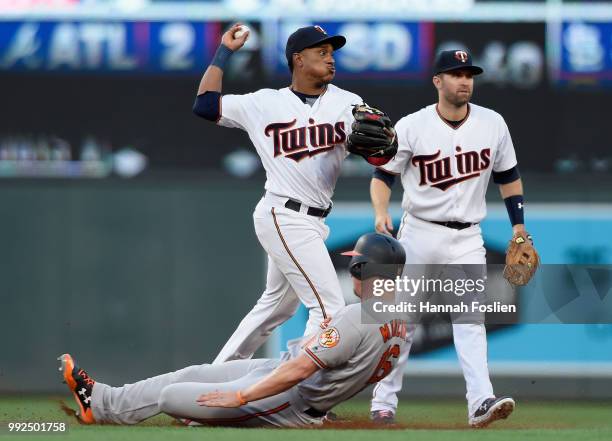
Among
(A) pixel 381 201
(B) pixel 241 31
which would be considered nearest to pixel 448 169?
(A) pixel 381 201

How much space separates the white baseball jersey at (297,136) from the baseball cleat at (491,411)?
1.02 metres

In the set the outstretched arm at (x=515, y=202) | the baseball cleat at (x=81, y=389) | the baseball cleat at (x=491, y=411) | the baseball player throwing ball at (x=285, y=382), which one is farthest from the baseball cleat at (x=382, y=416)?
the baseball cleat at (x=81, y=389)

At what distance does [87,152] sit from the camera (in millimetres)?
7688

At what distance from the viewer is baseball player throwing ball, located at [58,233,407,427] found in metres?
4.92

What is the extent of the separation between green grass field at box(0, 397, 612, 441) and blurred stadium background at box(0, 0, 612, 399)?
1.41ft

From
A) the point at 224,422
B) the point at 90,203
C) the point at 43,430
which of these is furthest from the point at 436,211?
the point at 90,203

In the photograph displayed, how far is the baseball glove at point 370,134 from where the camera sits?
18.1 ft

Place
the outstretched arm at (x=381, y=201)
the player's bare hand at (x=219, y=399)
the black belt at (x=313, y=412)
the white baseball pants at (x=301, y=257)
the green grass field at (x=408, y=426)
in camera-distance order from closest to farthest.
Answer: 1. the green grass field at (x=408, y=426)
2. the player's bare hand at (x=219, y=399)
3. the black belt at (x=313, y=412)
4. the white baseball pants at (x=301, y=257)
5. the outstretched arm at (x=381, y=201)

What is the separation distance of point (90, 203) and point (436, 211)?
2439 mm

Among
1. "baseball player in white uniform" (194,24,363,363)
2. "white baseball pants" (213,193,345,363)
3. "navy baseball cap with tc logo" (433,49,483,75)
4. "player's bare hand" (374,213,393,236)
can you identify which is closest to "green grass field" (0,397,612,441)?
"white baseball pants" (213,193,345,363)

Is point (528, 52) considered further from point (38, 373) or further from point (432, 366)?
point (38, 373)

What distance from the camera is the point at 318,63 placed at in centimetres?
582

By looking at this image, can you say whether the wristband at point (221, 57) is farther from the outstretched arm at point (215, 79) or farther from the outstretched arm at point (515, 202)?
the outstretched arm at point (515, 202)

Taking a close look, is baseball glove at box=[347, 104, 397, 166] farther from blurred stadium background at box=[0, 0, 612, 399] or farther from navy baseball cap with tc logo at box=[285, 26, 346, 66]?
blurred stadium background at box=[0, 0, 612, 399]
